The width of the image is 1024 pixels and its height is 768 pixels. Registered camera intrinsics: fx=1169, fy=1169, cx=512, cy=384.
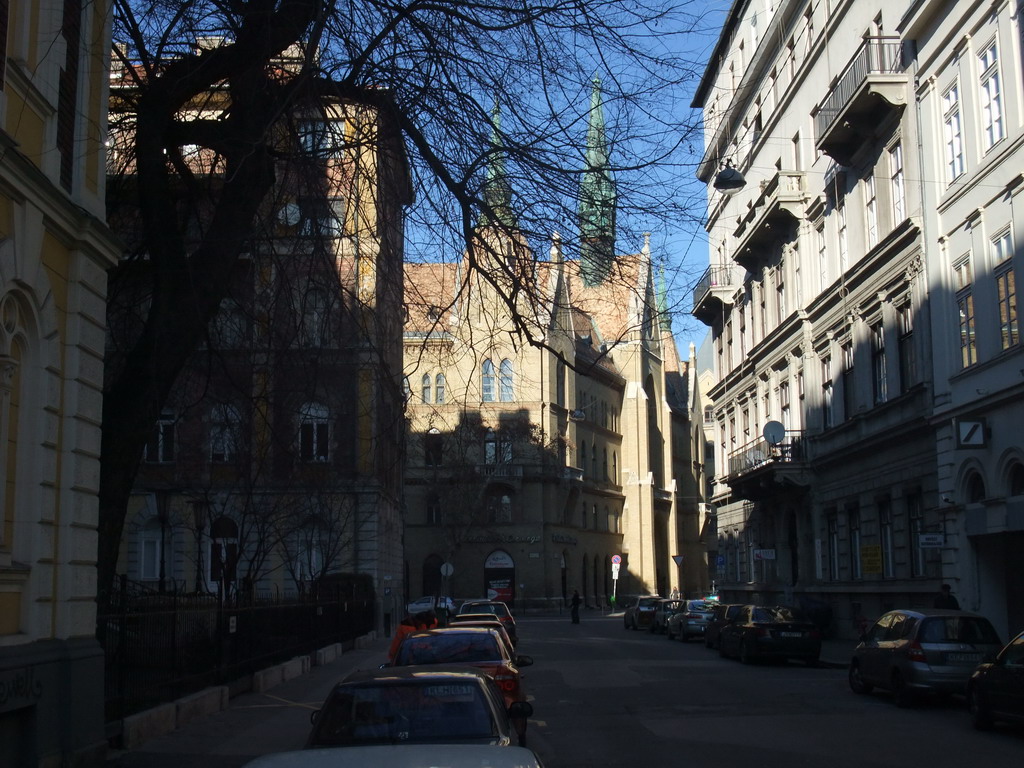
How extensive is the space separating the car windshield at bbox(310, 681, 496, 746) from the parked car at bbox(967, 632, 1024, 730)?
8.78 metres

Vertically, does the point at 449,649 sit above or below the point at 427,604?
above

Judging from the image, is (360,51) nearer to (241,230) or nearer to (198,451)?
(241,230)

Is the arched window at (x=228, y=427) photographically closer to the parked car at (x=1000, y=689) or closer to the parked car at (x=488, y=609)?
the parked car at (x=1000, y=689)

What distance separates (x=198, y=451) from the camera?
2991 centimetres

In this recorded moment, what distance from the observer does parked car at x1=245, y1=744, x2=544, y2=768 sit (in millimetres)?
5387

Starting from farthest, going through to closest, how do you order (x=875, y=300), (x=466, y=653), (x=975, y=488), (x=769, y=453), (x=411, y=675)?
(x=769, y=453), (x=875, y=300), (x=975, y=488), (x=466, y=653), (x=411, y=675)

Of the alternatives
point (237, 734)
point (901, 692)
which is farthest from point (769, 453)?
point (237, 734)

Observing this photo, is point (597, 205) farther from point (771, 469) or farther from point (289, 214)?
point (771, 469)

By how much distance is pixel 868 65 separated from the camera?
102ft

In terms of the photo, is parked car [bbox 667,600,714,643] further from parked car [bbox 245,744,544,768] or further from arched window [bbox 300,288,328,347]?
parked car [bbox 245,744,544,768]

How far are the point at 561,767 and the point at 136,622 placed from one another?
5797 millimetres

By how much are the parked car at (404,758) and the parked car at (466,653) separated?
7.53 m

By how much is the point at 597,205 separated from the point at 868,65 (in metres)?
21.7

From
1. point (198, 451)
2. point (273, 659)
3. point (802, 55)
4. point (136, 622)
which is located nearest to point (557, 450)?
point (802, 55)
